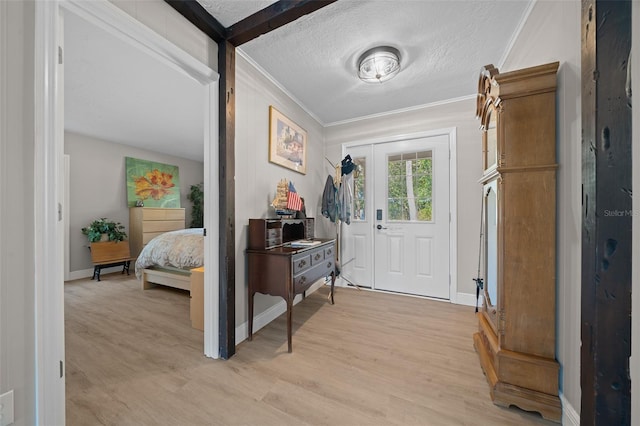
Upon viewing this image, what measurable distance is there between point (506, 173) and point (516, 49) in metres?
1.27

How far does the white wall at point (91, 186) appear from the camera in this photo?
3.93m

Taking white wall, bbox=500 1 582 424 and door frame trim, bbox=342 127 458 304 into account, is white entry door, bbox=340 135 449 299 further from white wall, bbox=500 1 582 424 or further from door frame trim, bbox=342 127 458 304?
white wall, bbox=500 1 582 424

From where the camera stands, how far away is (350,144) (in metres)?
3.41

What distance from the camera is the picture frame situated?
94.8 inches

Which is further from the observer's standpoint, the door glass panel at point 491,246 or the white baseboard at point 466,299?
the white baseboard at point 466,299

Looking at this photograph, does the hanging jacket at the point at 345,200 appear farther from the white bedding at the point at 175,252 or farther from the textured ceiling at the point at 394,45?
the white bedding at the point at 175,252

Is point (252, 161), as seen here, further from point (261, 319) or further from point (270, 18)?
point (261, 319)

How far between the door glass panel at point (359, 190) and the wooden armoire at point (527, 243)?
2036mm

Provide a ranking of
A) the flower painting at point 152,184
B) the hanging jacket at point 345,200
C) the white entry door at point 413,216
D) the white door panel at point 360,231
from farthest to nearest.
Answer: the flower painting at point 152,184 → the white door panel at point 360,231 → the hanging jacket at point 345,200 → the white entry door at point 413,216

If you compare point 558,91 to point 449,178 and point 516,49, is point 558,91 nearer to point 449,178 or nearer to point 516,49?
point 516,49

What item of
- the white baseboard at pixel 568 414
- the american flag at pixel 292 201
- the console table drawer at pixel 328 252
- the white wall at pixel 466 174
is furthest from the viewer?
the white wall at pixel 466 174

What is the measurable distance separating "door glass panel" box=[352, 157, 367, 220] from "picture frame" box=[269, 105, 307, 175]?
0.83m

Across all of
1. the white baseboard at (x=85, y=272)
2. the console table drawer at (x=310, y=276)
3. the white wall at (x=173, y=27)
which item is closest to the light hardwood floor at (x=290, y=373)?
the console table drawer at (x=310, y=276)

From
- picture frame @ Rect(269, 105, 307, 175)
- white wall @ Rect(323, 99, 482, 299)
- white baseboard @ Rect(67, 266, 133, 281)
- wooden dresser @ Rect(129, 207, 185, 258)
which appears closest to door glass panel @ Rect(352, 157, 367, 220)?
picture frame @ Rect(269, 105, 307, 175)
